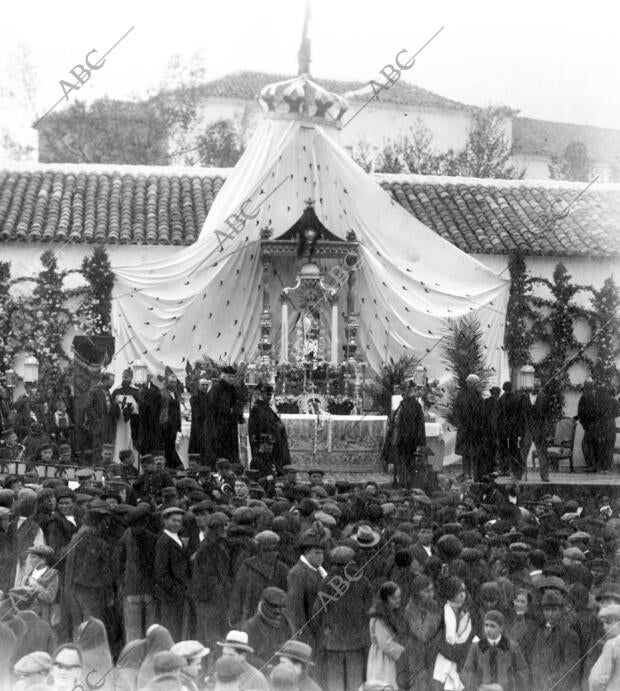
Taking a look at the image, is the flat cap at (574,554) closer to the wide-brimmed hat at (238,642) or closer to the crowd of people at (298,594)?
the crowd of people at (298,594)

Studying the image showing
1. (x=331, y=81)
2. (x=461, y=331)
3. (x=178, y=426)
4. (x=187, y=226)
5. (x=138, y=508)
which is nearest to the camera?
(x=138, y=508)

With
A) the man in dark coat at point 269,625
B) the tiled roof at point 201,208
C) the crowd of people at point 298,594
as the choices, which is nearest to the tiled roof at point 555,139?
the tiled roof at point 201,208

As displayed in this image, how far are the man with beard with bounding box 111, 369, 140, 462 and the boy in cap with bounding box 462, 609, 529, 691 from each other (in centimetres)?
1099

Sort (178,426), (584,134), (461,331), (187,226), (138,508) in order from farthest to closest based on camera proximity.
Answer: (584,134) < (187,226) < (461,331) < (178,426) < (138,508)

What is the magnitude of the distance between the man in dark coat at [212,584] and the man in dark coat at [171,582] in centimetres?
16

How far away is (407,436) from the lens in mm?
20375

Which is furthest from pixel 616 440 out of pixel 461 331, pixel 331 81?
pixel 331 81

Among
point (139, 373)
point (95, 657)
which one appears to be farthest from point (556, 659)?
point (139, 373)

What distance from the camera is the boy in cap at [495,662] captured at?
10.3 metres

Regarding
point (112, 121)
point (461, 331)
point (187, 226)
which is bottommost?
point (461, 331)

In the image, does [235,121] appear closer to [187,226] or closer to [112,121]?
[112,121]

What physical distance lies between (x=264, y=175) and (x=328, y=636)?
1505 centimetres

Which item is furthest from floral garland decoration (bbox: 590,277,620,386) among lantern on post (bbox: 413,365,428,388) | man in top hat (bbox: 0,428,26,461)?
man in top hat (bbox: 0,428,26,461)

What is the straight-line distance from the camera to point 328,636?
11.0m
